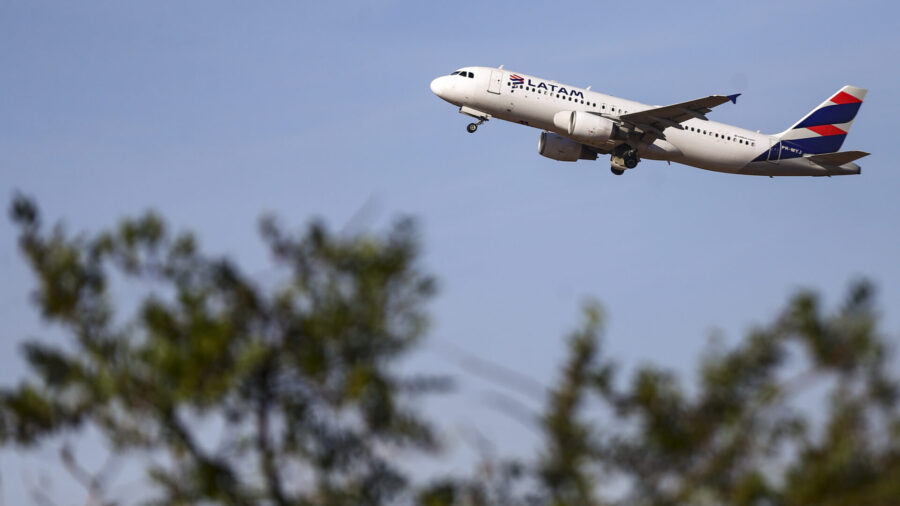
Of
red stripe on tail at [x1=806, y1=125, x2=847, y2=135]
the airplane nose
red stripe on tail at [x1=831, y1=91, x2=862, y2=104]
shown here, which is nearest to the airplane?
the airplane nose

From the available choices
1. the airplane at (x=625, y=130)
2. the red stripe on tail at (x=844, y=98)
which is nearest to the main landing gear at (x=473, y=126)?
the airplane at (x=625, y=130)

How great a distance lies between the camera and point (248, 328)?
21.8m

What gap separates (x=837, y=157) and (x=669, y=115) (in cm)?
914

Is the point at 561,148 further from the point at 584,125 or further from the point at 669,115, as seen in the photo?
the point at 669,115

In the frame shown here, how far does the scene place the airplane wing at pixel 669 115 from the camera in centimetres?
5250

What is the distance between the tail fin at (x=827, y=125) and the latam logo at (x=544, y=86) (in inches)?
484

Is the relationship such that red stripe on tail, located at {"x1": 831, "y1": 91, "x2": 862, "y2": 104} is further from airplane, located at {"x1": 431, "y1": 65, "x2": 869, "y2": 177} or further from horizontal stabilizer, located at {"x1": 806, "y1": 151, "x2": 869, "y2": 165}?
horizontal stabilizer, located at {"x1": 806, "y1": 151, "x2": 869, "y2": 165}

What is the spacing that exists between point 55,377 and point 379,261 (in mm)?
6358

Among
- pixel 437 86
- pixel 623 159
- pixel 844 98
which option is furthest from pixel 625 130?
pixel 844 98

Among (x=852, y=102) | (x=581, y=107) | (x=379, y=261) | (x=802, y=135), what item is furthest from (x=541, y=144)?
(x=379, y=261)

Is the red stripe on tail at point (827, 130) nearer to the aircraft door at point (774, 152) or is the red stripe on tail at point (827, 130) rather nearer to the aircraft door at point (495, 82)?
the aircraft door at point (774, 152)

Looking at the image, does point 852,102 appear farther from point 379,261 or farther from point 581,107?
point 379,261

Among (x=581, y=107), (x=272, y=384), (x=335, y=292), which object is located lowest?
(x=272, y=384)

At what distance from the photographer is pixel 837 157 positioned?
57000 millimetres
